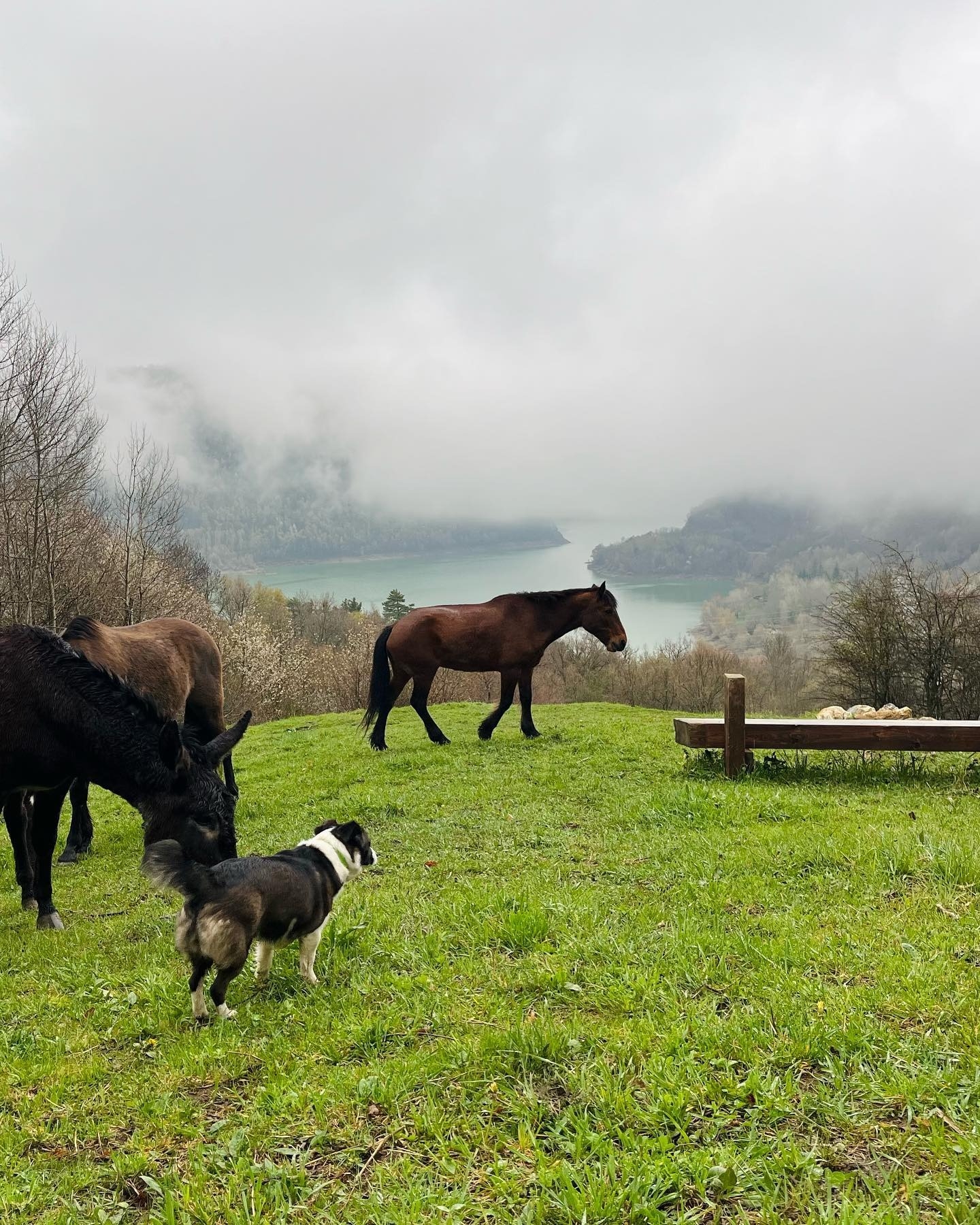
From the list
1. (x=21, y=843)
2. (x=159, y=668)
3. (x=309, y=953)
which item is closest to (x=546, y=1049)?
(x=309, y=953)

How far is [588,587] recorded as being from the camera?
12.6 m

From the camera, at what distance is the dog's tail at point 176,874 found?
10.8 ft

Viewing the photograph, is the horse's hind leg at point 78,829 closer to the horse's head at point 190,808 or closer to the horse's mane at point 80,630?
the horse's mane at point 80,630

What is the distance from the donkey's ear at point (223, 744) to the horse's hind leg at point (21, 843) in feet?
6.66

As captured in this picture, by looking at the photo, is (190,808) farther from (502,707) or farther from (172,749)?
(502,707)

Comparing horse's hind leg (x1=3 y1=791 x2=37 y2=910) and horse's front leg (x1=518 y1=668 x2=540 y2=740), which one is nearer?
horse's hind leg (x1=3 y1=791 x2=37 y2=910)

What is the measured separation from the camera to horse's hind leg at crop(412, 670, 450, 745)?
1216cm

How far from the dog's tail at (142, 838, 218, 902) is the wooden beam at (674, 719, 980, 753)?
22.2 ft

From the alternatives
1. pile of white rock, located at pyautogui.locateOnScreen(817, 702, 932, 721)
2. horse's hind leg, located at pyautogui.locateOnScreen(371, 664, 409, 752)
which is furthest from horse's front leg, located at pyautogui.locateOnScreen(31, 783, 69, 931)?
pile of white rock, located at pyautogui.locateOnScreen(817, 702, 932, 721)

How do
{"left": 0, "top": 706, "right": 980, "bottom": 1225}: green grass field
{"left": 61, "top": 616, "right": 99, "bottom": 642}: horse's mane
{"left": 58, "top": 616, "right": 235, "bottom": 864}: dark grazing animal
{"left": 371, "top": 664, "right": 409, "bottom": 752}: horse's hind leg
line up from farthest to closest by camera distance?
{"left": 371, "top": 664, "right": 409, "bottom": 752}: horse's hind leg < {"left": 58, "top": 616, "right": 235, "bottom": 864}: dark grazing animal < {"left": 61, "top": 616, "right": 99, "bottom": 642}: horse's mane < {"left": 0, "top": 706, "right": 980, "bottom": 1225}: green grass field

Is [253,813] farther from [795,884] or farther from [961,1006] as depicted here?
[961,1006]

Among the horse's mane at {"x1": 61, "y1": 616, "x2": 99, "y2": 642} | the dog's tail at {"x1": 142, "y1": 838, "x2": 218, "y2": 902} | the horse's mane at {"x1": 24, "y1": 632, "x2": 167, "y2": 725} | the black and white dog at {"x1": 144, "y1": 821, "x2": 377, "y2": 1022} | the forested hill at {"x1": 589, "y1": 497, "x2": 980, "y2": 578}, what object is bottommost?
the black and white dog at {"x1": 144, "y1": 821, "x2": 377, "y2": 1022}

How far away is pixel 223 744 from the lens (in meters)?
5.48

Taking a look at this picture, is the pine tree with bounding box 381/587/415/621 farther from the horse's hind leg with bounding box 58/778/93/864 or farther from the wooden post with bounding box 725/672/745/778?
the wooden post with bounding box 725/672/745/778
